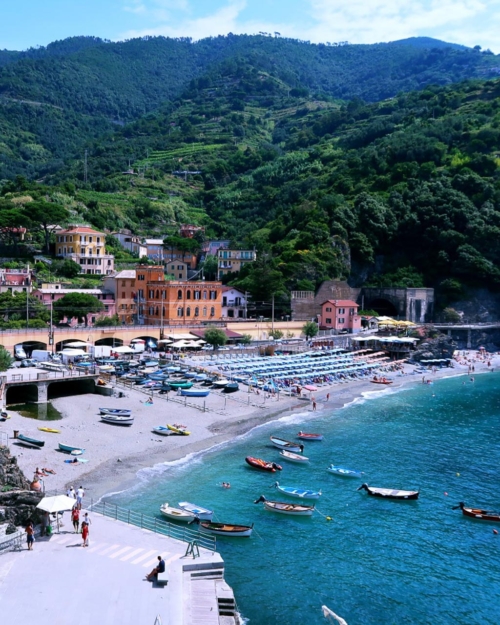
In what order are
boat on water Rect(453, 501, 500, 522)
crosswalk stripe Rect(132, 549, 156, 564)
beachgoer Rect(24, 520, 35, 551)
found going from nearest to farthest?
1. crosswalk stripe Rect(132, 549, 156, 564)
2. beachgoer Rect(24, 520, 35, 551)
3. boat on water Rect(453, 501, 500, 522)

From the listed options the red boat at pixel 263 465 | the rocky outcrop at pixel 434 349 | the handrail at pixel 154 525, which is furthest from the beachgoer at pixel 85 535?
the rocky outcrop at pixel 434 349

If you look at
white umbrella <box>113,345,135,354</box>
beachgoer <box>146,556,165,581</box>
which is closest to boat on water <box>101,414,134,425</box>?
white umbrella <box>113,345,135,354</box>

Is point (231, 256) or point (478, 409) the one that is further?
point (231, 256)

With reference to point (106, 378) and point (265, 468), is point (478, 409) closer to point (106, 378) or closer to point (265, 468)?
point (265, 468)

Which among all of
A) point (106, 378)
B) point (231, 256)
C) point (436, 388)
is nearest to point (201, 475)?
point (106, 378)

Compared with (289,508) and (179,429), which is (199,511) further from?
(179,429)

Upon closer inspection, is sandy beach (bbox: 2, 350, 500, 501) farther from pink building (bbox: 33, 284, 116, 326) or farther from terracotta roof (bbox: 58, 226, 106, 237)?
terracotta roof (bbox: 58, 226, 106, 237)

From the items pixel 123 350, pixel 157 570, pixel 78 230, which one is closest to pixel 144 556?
pixel 157 570
